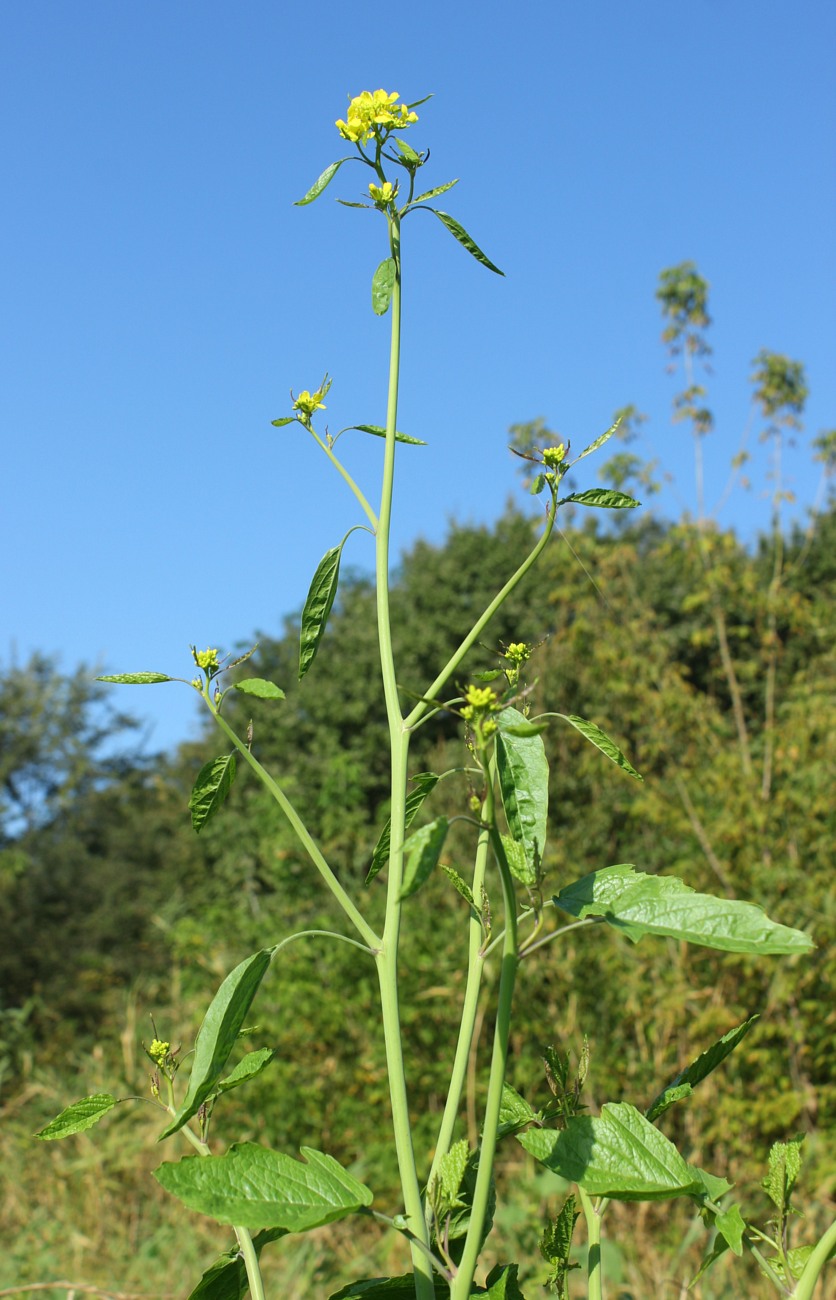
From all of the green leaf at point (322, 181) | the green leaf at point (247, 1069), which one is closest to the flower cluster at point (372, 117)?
the green leaf at point (322, 181)

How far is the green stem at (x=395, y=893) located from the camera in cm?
62

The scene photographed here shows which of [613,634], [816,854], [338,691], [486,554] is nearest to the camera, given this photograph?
[816,854]

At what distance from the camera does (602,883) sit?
2.25ft

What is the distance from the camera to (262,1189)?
59 centimetres

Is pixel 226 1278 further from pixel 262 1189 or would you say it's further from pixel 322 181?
pixel 322 181

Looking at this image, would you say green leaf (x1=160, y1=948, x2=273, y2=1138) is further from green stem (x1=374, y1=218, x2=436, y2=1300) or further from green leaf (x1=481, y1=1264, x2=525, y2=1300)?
green leaf (x1=481, y1=1264, x2=525, y2=1300)

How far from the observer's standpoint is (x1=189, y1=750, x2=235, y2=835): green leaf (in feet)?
2.56

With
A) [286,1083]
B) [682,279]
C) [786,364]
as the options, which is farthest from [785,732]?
[286,1083]

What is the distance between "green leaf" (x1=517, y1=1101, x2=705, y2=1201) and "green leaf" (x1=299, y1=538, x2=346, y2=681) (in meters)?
0.36

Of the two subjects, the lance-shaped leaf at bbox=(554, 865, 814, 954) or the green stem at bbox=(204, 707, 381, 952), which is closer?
the lance-shaped leaf at bbox=(554, 865, 814, 954)

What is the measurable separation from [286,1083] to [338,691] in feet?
21.2

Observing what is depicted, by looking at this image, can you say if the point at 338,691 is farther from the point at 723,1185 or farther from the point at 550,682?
the point at 723,1185

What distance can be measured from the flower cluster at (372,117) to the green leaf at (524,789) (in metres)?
0.46

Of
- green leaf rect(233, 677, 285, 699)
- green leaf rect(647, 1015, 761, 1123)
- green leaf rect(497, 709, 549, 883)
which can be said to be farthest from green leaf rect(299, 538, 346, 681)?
green leaf rect(647, 1015, 761, 1123)
